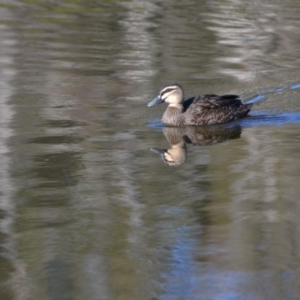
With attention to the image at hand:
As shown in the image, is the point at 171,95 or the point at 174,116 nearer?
the point at 174,116

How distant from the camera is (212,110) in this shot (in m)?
13.7

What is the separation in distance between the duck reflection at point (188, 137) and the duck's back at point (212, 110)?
0.13 m

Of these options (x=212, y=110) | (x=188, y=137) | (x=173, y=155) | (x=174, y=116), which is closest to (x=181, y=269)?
(x=173, y=155)

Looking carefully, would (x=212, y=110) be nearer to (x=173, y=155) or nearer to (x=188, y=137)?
(x=188, y=137)

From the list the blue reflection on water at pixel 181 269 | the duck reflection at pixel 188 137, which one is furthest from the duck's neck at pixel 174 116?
the blue reflection on water at pixel 181 269

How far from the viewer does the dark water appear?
7.73 m

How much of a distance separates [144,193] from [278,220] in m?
1.50

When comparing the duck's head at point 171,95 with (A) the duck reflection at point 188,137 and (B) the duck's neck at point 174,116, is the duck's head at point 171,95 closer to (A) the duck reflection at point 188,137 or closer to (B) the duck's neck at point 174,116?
(B) the duck's neck at point 174,116

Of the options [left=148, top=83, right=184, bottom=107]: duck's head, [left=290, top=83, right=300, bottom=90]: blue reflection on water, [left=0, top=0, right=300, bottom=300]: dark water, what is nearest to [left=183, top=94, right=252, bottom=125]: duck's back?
[left=148, top=83, right=184, bottom=107]: duck's head

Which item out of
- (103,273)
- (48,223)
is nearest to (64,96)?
(48,223)

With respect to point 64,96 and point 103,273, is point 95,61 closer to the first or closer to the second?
point 64,96

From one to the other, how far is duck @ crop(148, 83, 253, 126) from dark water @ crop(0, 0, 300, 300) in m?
0.24

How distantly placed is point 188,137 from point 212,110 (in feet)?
2.73

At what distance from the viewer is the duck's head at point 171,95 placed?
13.7 meters
